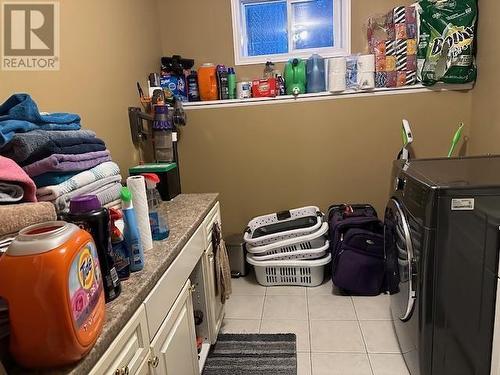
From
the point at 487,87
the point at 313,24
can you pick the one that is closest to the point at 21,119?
the point at 313,24

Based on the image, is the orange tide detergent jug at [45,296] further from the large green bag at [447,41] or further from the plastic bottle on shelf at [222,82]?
the large green bag at [447,41]

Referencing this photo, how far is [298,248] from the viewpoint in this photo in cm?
268

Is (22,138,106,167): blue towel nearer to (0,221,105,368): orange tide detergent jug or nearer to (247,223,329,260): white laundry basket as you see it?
(0,221,105,368): orange tide detergent jug

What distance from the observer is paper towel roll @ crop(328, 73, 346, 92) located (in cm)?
265

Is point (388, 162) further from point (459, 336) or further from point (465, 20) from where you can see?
point (459, 336)

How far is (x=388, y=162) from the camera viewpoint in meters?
2.81

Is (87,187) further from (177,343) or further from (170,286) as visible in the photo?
(177,343)

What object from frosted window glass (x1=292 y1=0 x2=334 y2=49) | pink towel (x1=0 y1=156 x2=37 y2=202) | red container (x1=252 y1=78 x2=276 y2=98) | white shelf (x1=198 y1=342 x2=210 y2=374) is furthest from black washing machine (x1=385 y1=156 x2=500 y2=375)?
frosted window glass (x1=292 y1=0 x2=334 y2=49)

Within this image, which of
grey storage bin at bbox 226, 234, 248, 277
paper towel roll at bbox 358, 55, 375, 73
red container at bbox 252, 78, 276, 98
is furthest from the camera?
grey storage bin at bbox 226, 234, 248, 277

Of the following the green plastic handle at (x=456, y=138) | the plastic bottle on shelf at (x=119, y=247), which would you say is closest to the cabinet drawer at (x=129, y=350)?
the plastic bottle on shelf at (x=119, y=247)

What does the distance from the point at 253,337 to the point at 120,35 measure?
193 centimetres

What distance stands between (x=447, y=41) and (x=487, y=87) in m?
0.39

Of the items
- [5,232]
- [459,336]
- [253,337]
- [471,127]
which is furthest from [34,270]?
[471,127]

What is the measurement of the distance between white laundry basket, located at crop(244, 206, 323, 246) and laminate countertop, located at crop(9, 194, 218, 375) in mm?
844
